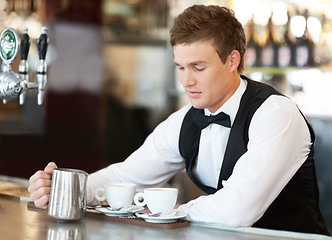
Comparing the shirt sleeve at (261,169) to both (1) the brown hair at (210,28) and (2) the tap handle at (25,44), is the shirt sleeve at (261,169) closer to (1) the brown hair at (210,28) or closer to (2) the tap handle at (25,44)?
(1) the brown hair at (210,28)

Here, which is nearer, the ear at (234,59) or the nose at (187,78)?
the nose at (187,78)

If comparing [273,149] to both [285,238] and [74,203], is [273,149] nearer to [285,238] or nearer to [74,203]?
[285,238]

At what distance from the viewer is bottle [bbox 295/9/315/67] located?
4.50 meters

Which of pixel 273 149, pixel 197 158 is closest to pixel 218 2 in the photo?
pixel 197 158

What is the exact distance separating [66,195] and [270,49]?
10.6 feet

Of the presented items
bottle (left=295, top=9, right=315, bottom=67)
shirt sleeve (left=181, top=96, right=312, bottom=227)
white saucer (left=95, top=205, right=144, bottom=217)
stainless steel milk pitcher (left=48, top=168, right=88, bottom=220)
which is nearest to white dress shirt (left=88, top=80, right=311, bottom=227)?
shirt sleeve (left=181, top=96, right=312, bottom=227)

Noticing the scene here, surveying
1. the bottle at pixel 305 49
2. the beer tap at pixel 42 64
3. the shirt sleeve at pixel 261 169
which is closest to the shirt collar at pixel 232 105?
the shirt sleeve at pixel 261 169

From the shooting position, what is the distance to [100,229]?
1.72 m

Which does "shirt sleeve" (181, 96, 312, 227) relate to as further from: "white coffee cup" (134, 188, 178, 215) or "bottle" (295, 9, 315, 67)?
"bottle" (295, 9, 315, 67)

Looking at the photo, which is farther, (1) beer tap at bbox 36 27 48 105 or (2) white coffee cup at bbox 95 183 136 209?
(1) beer tap at bbox 36 27 48 105

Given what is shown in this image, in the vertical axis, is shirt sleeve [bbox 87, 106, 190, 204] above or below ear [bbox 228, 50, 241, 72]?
below

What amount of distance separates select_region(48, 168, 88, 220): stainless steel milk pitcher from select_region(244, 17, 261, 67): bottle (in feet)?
10.3

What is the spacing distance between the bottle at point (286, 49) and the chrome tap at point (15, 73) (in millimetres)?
2713

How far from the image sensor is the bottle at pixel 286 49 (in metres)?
4.60
